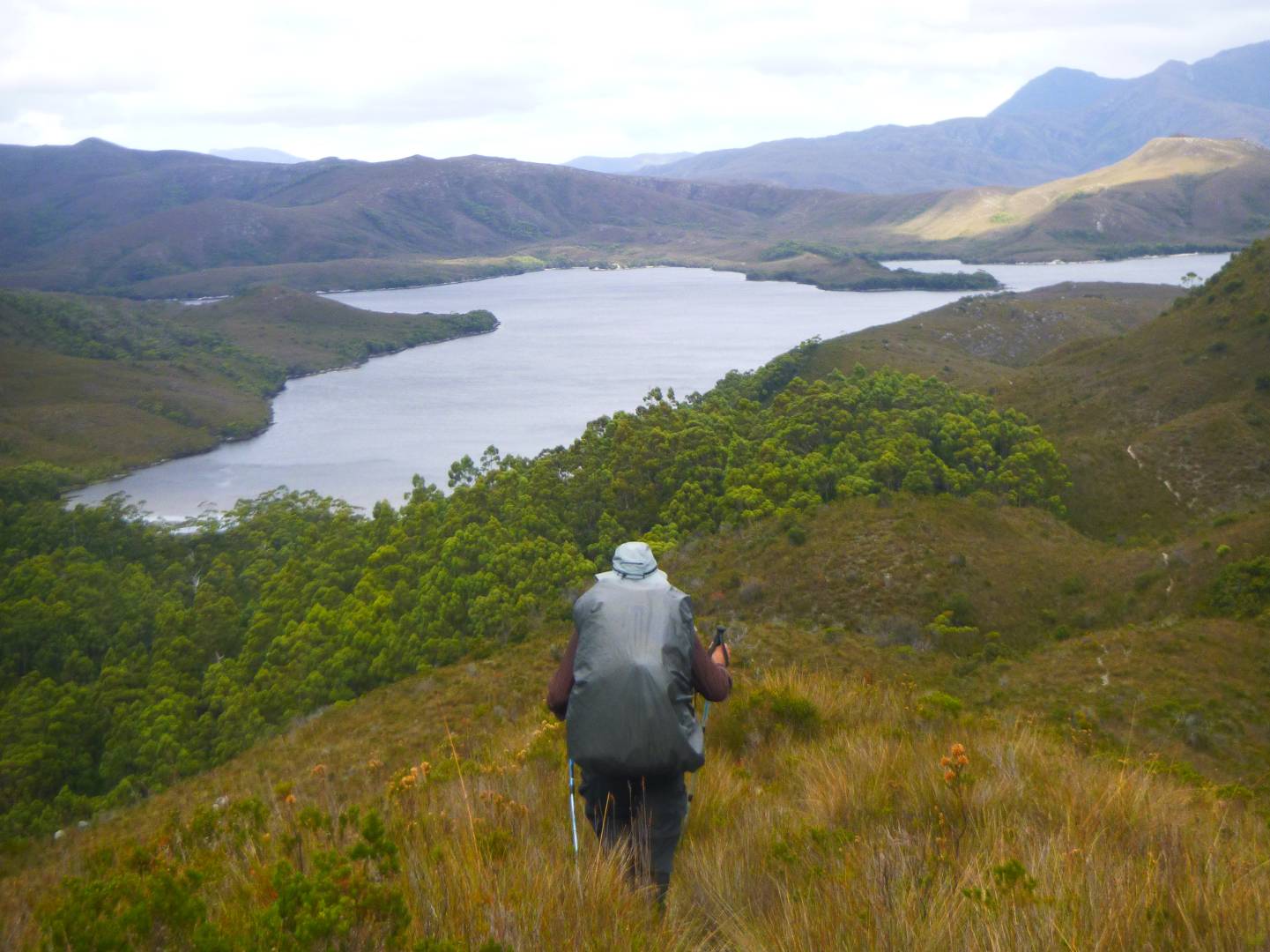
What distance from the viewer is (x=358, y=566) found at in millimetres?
41344

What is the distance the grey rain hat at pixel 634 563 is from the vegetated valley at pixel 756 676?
1.10 meters

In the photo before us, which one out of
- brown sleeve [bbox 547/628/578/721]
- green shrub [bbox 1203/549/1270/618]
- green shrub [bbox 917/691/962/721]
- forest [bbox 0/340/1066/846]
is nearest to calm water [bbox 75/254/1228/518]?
forest [bbox 0/340/1066/846]

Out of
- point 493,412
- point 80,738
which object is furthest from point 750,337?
point 80,738

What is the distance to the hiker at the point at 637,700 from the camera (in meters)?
3.30

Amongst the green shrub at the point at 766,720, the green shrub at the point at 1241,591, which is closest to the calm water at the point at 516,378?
the green shrub at the point at 1241,591

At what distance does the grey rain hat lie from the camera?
11.4 ft

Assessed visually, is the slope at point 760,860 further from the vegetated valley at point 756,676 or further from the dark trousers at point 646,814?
the dark trousers at point 646,814

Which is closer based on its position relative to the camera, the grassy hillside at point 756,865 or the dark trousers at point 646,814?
the grassy hillside at point 756,865

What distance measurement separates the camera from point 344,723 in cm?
1992

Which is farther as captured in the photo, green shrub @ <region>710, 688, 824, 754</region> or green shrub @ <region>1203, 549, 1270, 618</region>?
green shrub @ <region>1203, 549, 1270, 618</region>

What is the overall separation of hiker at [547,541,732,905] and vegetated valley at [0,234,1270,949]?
0.23 metres

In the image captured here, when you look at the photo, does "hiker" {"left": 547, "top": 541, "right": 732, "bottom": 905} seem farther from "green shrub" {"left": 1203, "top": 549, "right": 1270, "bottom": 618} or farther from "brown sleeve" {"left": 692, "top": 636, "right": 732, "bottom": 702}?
"green shrub" {"left": 1203, "top": 549, "right": 1270, "bottom": 618}

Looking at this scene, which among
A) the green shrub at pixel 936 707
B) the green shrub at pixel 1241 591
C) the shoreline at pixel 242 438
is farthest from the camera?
the shoreline at pixel 242 438

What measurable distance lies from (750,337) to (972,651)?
92286 millimetres
